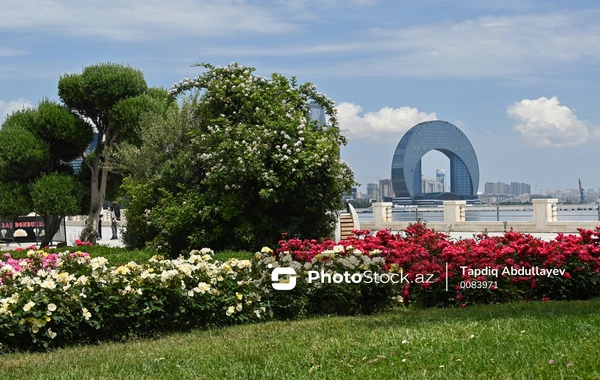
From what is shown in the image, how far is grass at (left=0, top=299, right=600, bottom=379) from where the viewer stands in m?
4.95

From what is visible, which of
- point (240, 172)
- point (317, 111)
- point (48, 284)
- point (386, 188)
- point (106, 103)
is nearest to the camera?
point (48, 284)

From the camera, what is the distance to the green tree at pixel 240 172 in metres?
14.6

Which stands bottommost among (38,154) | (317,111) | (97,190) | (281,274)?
(281,274)

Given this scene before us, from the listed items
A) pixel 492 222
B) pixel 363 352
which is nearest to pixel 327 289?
pixel 363 352

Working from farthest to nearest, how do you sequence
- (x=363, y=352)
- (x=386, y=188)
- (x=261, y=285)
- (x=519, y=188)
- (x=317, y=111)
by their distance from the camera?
(x=519, y=188)
(x=386, y=188)
(x=317, y=111)
(x=261, y=285)
(x=363, y=352)

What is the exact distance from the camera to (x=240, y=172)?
1442 cm

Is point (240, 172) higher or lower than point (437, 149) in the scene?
lower

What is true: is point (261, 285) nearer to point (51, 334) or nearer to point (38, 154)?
point (51, 334)

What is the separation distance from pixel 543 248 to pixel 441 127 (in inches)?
2243

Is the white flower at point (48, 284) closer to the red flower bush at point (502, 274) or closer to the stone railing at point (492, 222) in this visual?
the red flower bush at point (502, 274)

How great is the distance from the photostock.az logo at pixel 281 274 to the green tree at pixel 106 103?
58.1ft

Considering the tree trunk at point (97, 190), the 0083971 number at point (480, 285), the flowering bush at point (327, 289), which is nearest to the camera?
the flowering bush at point (327, 289)

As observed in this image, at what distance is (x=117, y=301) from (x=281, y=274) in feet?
6.66

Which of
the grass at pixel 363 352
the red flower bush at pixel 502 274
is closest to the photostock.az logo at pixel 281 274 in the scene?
the grass at pixel 363 352
